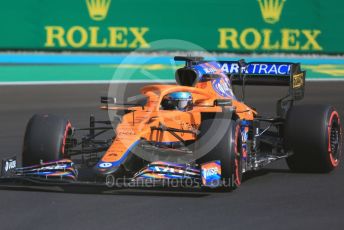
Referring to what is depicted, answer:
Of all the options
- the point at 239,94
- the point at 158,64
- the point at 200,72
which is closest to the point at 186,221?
the point at 200,72

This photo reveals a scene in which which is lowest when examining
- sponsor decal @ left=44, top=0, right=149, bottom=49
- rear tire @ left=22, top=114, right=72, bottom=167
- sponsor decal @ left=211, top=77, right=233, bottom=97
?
rear tire @ left=22, top=114, right=72, bottom=167

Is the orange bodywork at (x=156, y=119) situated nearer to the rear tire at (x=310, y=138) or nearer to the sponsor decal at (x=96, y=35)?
the rear tire at (x=310, y=138)

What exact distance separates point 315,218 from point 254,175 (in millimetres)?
2440

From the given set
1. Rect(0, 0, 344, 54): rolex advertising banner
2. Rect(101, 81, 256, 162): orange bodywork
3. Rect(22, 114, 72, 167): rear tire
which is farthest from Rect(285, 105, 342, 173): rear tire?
Rect(0, 0, 344, 54): rolex advertising banner

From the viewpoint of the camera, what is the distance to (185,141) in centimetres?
875

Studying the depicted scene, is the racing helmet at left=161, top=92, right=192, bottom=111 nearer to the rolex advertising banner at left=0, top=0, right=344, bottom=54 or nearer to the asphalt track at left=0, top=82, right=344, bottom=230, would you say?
the asphalt track at left=0, top=82, right=344, bottom=230

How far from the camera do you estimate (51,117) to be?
8734 millimetres

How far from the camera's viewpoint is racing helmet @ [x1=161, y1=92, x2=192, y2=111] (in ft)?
29.7

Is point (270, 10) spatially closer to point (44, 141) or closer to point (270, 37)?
point (270, 37)

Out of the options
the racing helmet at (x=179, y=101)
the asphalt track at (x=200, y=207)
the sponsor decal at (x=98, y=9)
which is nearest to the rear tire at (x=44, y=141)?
the asphalt track at (x=200, y=207)

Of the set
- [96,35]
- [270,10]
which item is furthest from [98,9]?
[270,10]

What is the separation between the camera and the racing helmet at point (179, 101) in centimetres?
904

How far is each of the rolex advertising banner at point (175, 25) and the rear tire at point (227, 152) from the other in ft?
45.1

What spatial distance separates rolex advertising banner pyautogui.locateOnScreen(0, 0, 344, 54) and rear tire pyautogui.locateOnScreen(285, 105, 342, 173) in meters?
12.6
